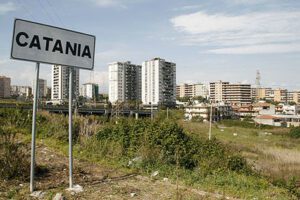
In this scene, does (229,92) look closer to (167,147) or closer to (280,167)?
(280,167)

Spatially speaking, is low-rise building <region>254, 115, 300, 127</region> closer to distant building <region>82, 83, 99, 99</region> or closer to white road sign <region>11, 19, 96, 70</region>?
distant building <region>82, 83, 99, 99</region>

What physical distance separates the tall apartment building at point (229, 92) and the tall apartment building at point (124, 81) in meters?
47.4

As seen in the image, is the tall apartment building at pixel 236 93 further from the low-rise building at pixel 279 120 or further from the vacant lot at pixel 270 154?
the vacant lot at pixel 270 154

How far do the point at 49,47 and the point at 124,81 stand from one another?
104m

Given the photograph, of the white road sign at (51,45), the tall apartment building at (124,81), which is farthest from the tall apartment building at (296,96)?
the white road sign at (51,45)

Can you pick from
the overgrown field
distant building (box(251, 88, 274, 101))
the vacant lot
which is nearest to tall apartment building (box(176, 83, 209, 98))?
distant building (box(251, 88, 274, 101))

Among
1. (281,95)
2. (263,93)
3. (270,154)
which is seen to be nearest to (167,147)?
(270,154)

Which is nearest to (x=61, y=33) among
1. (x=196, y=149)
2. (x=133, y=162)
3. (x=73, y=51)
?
(x=73, y=51)

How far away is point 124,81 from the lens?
108 metres

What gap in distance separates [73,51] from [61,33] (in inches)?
11.2

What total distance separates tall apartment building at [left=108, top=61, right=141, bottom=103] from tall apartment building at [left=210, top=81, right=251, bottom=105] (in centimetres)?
4738

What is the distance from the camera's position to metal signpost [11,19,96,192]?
4.14m

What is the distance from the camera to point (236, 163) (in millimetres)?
7984

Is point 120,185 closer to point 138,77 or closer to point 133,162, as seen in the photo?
point 133,162
